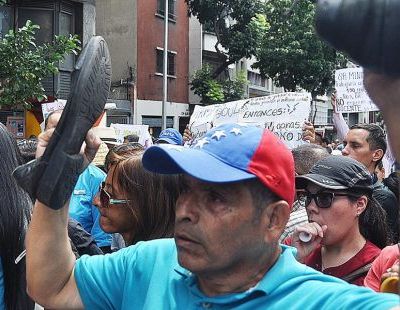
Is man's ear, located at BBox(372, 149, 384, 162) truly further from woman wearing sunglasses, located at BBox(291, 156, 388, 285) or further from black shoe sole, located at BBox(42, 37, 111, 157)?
black shoe sole, located at BBox(42, 37, 111, 157)

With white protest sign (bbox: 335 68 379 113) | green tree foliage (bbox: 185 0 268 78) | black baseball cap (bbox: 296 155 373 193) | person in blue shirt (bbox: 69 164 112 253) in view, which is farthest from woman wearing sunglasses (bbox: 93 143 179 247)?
green tree foliage (bbox: 185 0 268 78)

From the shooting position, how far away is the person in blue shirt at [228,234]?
5.05ft

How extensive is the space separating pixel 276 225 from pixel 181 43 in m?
26.9

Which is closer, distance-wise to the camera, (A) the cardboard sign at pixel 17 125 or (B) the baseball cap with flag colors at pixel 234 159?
(B) the baseball cap with flag colors at pixel 234 159

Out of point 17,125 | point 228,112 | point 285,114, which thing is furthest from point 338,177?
point 17,125

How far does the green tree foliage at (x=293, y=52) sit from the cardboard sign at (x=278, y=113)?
20827 mm

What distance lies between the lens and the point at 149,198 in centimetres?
280

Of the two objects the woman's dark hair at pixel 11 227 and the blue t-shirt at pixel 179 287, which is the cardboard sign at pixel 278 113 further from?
the blue t-shirt at pixel 179 287

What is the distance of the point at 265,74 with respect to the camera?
30.2 metres

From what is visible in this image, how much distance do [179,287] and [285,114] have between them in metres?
5.67

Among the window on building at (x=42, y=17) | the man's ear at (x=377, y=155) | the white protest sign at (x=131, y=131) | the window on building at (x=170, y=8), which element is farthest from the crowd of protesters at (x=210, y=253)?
the window on building at (x=170, y=8)

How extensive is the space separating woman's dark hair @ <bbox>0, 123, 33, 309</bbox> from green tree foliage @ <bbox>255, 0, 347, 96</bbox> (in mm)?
26482

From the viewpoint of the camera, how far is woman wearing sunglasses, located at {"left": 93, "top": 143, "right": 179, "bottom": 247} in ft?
9.07

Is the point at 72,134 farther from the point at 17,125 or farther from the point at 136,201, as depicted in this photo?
the point at 17,125
